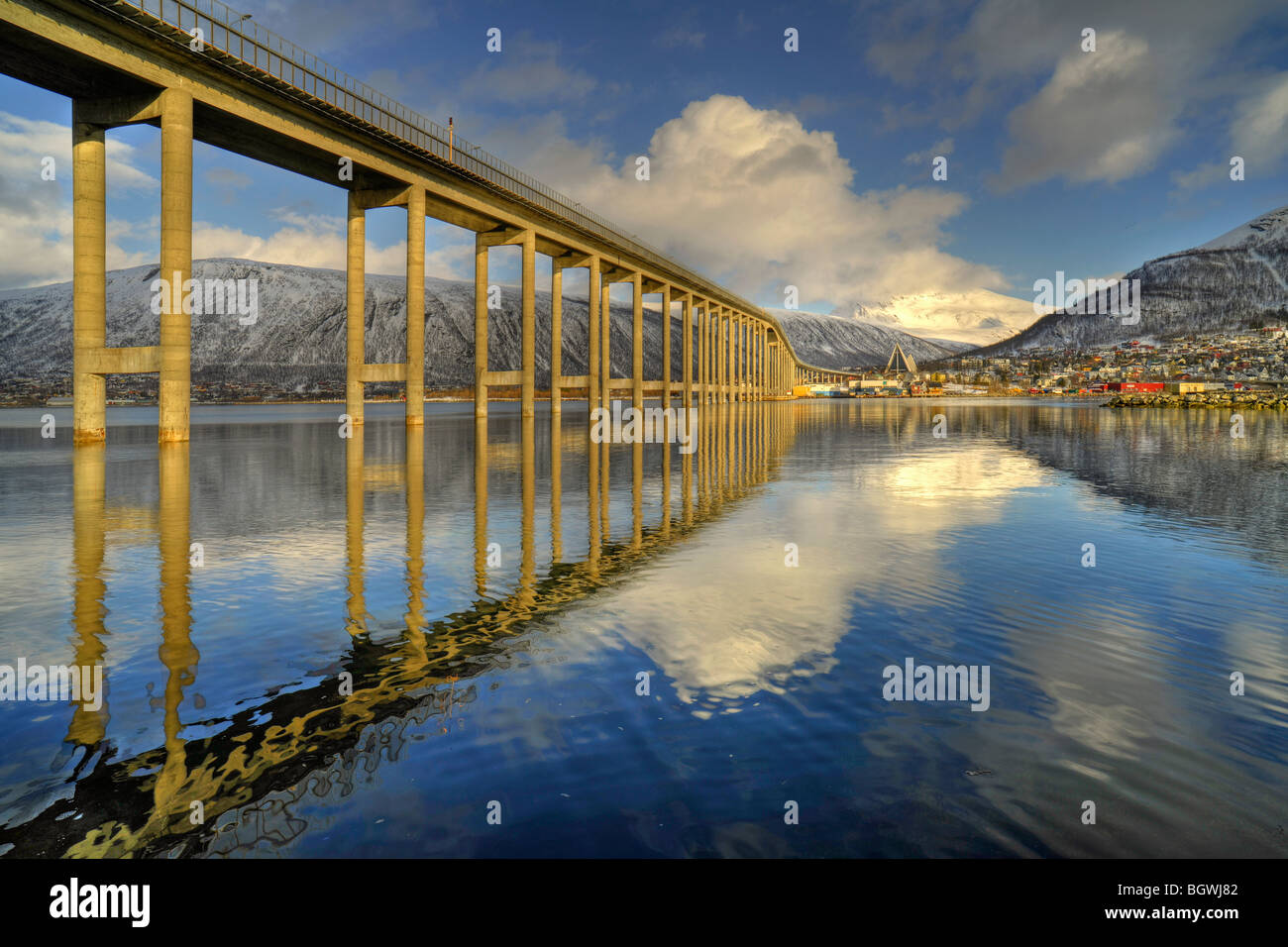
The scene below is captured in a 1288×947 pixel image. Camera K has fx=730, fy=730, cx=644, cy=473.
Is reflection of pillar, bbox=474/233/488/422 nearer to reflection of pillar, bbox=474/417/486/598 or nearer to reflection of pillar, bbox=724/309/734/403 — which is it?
reflection of pillar, bbox=474/417/486/598

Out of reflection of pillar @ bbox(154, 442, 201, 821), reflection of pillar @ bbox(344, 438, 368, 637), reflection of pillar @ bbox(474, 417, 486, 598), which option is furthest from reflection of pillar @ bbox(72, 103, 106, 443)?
reflection of pillar @ bbox(154, 442, 201, 821)

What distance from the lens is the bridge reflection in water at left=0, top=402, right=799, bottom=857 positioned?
4340 millimetres

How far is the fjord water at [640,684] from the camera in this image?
4.39 metres

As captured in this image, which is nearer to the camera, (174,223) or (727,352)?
(174,223)

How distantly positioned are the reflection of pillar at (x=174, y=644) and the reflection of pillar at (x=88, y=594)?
51 cm

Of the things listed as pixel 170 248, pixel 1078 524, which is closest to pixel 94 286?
pixel 170 248

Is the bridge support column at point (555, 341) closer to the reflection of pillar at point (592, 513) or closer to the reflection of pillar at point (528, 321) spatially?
the reflection of pillar at point (528, 321)

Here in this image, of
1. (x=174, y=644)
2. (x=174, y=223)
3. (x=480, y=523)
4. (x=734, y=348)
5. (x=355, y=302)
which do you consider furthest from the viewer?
(x=734, y=348)

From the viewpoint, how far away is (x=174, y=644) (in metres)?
7.88

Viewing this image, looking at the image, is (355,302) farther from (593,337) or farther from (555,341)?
(593,337)

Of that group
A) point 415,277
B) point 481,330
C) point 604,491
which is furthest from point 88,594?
point 481,330

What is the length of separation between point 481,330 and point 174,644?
5523cm
